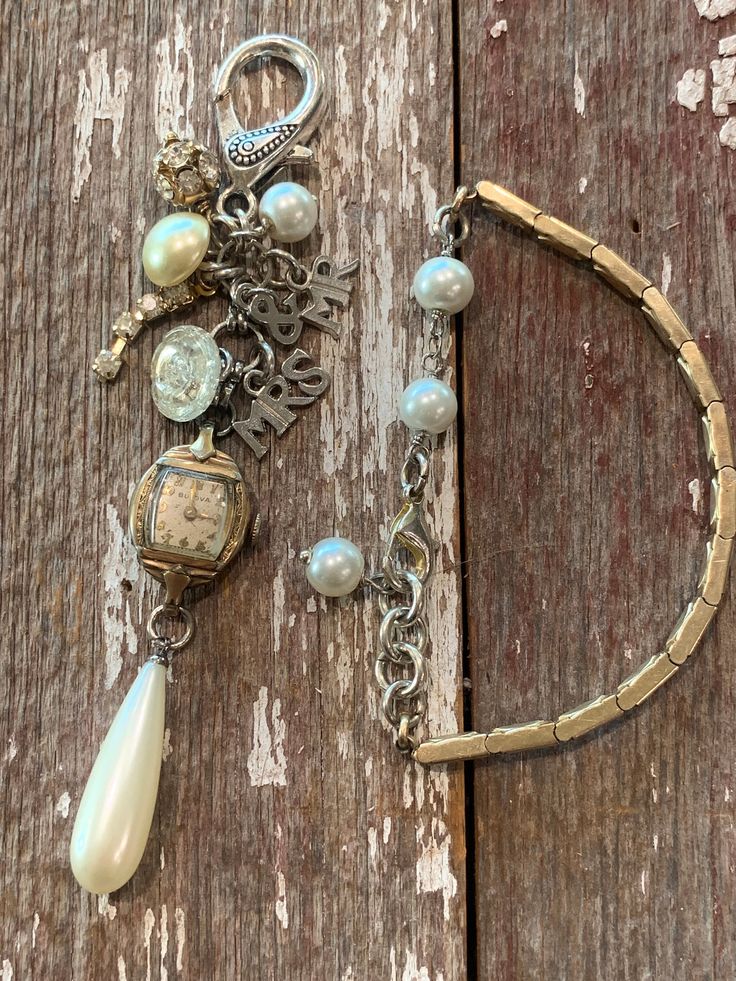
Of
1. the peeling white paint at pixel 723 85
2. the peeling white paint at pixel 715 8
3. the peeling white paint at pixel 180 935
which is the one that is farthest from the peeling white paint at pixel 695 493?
the peeling white paint at pixel 180 935

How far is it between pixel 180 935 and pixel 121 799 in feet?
0.50

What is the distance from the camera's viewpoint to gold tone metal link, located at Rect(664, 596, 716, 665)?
738mm

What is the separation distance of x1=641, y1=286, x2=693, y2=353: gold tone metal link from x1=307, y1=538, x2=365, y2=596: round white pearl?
0.36m

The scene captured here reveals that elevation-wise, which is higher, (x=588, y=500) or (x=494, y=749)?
(x=588, y=500)

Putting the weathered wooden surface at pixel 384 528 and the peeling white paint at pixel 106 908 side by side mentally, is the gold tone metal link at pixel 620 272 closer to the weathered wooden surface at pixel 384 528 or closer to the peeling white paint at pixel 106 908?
the weathered wooden surface at pixel 384 528

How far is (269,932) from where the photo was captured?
2.38ft

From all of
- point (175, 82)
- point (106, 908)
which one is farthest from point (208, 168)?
point (106, 908)

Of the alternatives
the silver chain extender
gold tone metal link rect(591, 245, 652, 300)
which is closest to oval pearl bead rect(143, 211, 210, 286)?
the silver chain extender

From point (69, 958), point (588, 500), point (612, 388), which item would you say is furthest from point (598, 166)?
point (69, 958)

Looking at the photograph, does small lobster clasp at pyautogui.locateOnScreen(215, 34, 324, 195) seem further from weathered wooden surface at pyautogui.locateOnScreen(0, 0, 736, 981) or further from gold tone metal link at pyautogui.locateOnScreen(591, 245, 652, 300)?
gold tone metal link at pyautogui.locateOnScreen(591, 245, 652, 300)

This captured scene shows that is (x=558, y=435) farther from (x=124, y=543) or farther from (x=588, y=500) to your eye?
(x=124, y=543)

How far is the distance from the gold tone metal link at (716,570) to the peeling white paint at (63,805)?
2.02 ft

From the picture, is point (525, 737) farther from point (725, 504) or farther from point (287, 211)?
point (287, 211)

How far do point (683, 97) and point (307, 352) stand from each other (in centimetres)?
47
